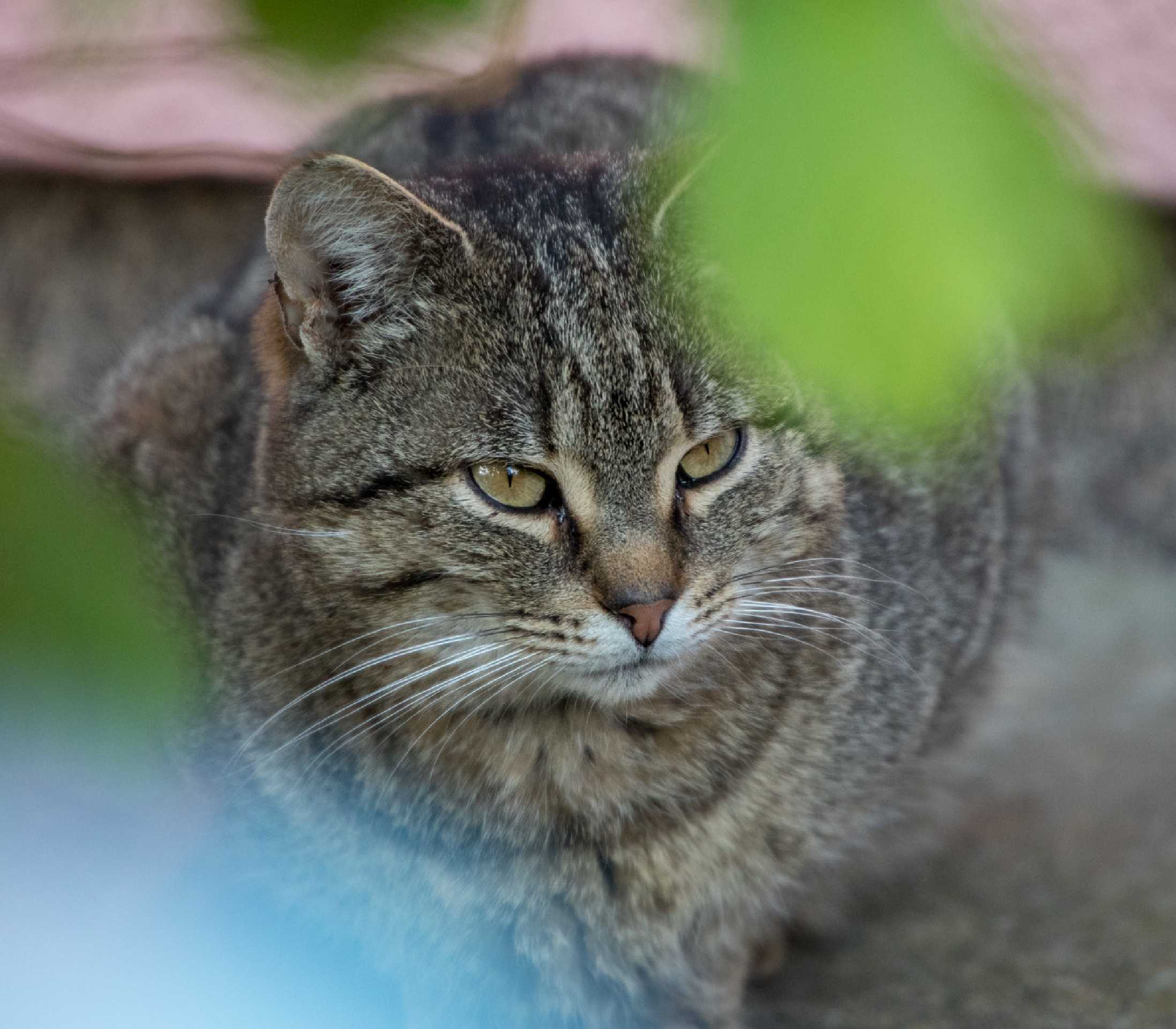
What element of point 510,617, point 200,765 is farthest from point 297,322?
point 200,765

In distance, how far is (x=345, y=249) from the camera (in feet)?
5.55

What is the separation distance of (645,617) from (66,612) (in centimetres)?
106

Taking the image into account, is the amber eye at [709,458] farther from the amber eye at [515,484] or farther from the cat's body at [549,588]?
the amber eye at [515,484]

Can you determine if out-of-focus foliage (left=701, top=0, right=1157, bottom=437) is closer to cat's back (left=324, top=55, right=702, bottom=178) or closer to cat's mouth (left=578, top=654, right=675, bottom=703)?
cat's mouth (left=578, top=654, right=675, bottom=703)

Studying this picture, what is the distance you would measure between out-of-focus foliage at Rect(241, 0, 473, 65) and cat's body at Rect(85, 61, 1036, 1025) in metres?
0.79

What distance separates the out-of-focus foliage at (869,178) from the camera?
0.50 meters

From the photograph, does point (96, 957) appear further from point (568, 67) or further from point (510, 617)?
point (568, 67)

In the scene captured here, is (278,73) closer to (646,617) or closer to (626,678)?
(646,617)

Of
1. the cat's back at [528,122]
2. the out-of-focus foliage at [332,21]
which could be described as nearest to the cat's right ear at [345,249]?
the cat's back at [528,122]

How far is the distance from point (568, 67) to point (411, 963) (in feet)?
5.90

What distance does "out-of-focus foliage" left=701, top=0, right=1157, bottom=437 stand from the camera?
496mm

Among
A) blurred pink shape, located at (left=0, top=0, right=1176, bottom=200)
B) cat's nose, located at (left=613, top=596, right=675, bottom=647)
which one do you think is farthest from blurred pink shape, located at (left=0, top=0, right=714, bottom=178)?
cat's nose, located at (left=613, top=596, right=675, bottom=647)

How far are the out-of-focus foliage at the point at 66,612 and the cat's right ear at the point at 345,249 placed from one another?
976 mm

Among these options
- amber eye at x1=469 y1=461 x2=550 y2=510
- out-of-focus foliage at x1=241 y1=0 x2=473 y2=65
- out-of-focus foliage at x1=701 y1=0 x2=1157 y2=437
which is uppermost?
out-of-focus foliage at x1=241 y1=0 x2=473 y2=65
